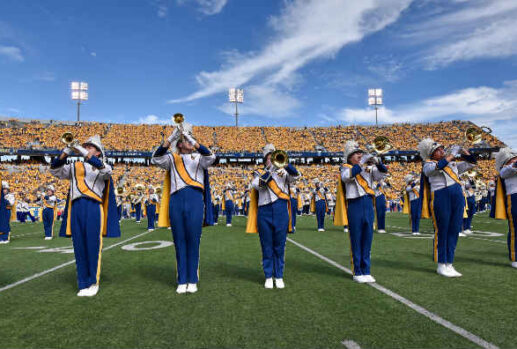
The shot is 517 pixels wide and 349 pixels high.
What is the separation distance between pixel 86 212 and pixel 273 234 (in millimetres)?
2415

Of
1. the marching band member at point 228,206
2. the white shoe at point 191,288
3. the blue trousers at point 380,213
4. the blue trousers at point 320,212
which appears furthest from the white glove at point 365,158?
the marching band member at point 228,206

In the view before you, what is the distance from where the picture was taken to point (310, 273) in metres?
4.96

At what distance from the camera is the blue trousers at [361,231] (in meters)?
4.45

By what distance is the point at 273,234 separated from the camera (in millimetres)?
4344

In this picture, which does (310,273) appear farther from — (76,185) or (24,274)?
(24,274)

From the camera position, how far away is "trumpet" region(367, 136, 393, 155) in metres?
4.46

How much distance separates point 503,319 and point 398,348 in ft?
4.27

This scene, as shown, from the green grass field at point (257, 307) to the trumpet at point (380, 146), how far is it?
5.87ft

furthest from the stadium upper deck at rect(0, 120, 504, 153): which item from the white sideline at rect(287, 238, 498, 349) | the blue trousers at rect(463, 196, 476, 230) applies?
the white sideline at rect(287, 238, 498, 349)

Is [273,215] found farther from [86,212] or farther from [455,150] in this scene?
[455,150]

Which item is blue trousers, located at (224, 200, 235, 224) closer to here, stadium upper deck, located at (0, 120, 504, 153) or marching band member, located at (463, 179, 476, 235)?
marching band member, located at (463, 179, 476, 235)

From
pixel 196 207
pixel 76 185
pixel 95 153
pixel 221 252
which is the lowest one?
pixel 221 252

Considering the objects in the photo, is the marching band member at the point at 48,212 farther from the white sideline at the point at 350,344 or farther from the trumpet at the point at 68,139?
the white sideline at the point at 350,344

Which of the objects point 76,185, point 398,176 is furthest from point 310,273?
point 398,176
